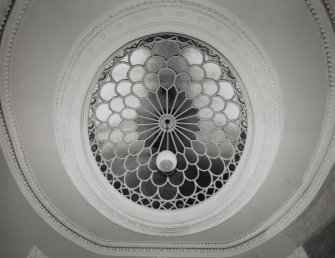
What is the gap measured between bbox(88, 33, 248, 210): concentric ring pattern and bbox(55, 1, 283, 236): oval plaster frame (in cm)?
25

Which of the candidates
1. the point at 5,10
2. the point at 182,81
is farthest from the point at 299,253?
the point at 5,10

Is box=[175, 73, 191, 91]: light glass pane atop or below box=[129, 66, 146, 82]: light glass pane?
atop

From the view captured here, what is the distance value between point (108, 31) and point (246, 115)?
2974 mm

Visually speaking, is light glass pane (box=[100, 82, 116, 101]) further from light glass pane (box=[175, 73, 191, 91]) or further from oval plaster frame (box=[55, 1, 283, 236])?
light glass pane (box=[175, 73, 191, 91])

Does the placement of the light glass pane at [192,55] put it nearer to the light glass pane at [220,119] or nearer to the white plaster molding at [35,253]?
the light glass pane at [220,119]

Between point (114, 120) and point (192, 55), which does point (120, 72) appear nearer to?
point (114, 120)

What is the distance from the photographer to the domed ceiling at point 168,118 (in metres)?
6.30

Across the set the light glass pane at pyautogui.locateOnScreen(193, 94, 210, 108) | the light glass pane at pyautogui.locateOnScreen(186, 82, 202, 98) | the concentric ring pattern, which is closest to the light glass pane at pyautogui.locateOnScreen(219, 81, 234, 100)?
the concentric ring pattern

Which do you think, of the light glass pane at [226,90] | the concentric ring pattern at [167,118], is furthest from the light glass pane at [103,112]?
the light glass pane at [226,90]

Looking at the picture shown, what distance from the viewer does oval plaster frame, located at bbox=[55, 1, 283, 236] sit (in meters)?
6.57

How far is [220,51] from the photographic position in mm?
7035

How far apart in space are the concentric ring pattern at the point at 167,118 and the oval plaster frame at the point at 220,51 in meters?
0.25

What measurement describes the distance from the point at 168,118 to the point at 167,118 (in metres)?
0.02

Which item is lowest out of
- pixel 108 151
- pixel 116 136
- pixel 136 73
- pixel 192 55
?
pixel 108 151
